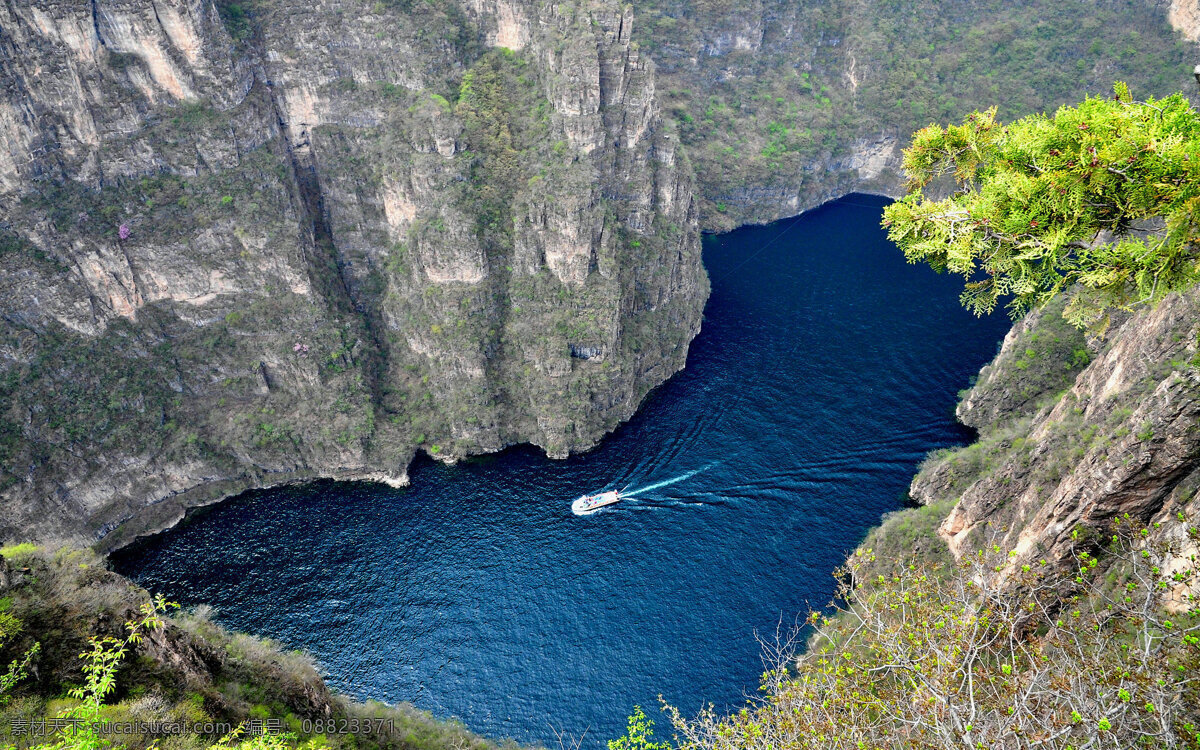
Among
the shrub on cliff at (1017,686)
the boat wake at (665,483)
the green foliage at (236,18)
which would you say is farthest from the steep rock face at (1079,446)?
the green foliage at (236,18)

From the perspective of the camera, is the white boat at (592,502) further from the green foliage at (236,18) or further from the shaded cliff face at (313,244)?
the green foliage at (236,18)

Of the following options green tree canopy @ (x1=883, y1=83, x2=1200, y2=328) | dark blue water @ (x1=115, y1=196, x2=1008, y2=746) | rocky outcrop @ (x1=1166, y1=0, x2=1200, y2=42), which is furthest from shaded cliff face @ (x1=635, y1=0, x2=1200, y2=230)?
green tree canopy @ (x1=883, y1=83, x2=1200, y2=328)

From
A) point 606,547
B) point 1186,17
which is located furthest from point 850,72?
point 606,547

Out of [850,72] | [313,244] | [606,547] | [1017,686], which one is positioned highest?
[850,72]

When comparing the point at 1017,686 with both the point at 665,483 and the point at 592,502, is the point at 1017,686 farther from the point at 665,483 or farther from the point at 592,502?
the point at 665,483

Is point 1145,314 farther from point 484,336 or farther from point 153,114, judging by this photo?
point 153,114

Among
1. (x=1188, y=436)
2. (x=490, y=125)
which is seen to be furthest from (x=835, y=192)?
(x=1188, y=436)

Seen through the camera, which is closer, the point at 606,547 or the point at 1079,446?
the point at 1079,446

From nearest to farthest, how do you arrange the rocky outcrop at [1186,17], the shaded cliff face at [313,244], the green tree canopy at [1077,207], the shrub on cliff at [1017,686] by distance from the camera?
the shrub on cliff at [1017,686], the green tree canopy at [1077,207], the shaded cliff face at [313,244], the rocky outcrop at [1186,17]
